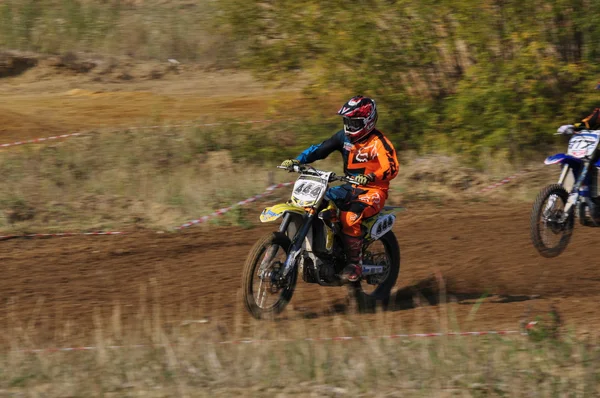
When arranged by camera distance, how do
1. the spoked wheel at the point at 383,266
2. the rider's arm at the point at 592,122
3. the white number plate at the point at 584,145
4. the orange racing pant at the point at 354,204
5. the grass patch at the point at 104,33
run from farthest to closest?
the grass patch at the point at 104,33 → the rider's arm at the point at 592,122 → the white number plate at the point at 584,145 → the spoked wheel at the point at 383,266 → the orange racing pant at the point at 354,204

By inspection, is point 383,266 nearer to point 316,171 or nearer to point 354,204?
point 354,204

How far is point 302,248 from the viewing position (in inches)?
283

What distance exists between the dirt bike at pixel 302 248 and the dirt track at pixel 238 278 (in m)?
0.27

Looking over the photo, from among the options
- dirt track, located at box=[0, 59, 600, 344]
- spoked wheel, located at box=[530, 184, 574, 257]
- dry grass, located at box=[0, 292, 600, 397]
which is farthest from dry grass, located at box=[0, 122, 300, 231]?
dry grass, located at box=[0, 292, 600, 397]

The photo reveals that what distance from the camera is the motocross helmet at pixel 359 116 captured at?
25.0 feet

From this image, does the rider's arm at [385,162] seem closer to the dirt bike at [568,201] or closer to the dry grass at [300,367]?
the dry grass at [300,367]

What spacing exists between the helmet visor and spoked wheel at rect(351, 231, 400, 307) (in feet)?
3.30

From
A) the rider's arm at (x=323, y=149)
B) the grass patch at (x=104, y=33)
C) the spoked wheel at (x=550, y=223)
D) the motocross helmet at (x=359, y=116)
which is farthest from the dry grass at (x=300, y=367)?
the grass patch at (x=104, y=33)

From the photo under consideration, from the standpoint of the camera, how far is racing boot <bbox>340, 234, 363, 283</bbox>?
24.7 feet

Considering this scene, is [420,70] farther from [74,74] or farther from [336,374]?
[74,74]

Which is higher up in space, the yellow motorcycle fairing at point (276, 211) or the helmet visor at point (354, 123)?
the helmet visor at point (354, 123)

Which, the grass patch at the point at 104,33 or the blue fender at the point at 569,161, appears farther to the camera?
the grass patch at the point at 104,33

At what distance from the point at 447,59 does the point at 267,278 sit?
8.99 m

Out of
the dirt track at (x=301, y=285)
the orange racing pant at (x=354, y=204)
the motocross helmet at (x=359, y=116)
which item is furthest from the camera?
the motocross helmet at (x=359, y=116)
